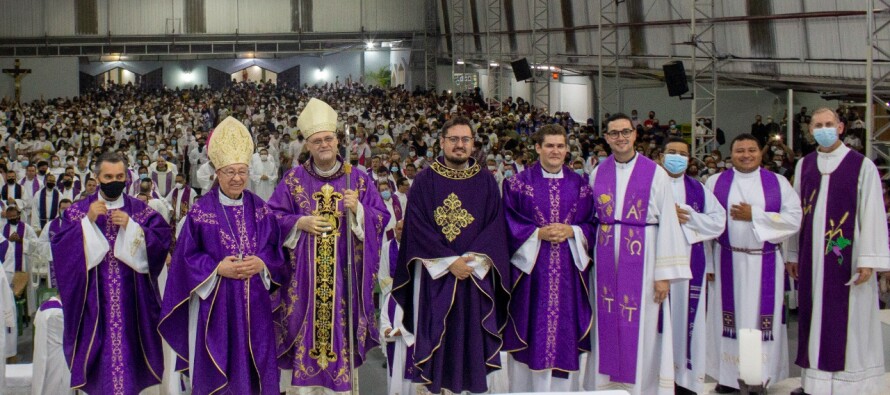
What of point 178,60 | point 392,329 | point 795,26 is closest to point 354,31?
point 178,60

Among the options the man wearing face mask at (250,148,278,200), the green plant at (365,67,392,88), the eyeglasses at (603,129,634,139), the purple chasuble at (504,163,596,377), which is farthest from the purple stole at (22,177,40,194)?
the green plant at (365,67,392,88)

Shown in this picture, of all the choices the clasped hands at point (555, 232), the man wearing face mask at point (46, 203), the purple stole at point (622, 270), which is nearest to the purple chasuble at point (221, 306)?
the clasped hands at point (555, 232)

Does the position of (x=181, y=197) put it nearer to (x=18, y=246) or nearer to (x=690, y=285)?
(x=18, y=246)

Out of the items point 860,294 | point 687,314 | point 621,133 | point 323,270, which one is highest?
point 621,133

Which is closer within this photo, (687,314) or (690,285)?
(687,314)

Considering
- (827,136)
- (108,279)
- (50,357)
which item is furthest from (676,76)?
(108,279)

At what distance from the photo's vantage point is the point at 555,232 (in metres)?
5.82

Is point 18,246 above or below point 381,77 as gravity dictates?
below

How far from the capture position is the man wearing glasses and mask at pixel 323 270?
609cm

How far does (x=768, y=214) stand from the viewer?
6.55 m

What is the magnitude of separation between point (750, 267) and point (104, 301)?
4.04 meters

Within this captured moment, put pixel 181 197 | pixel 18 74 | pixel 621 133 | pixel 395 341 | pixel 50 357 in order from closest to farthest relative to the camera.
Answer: pixel 621 133 < pixel 50 357 < pixel 395 341 < pixel 181 197 < pixel 18 74

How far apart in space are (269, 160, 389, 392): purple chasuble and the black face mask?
862mm

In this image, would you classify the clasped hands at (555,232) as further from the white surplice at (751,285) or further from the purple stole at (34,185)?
the purple stole at (34,185)
